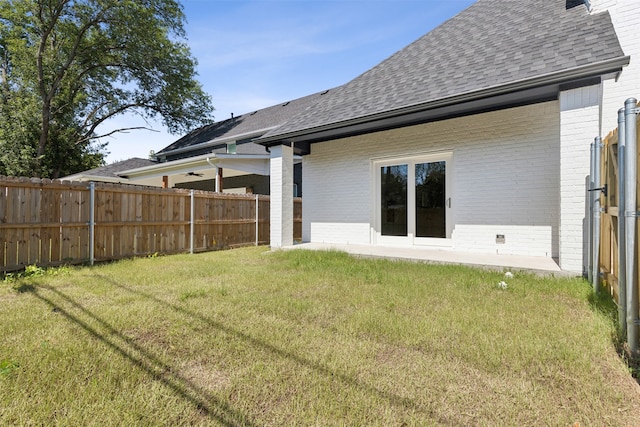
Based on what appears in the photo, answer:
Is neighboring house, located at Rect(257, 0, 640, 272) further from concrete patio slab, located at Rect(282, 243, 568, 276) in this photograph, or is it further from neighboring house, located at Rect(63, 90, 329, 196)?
neighboring house, located at Rect(63, 90, 329, 196)

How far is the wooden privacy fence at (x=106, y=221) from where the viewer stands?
533 cm

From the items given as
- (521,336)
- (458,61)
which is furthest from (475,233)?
(521,336)

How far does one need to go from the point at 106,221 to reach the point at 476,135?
7993mm

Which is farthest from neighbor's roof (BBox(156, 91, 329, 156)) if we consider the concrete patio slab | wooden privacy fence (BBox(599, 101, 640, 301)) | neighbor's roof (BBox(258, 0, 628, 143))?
wooden privacy fence (BBox(599, 101, 640, 301))

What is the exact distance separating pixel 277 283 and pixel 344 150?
4.87m

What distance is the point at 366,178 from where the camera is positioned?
7.97 meters

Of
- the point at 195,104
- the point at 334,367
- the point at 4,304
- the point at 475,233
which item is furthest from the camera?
the point at 195,104

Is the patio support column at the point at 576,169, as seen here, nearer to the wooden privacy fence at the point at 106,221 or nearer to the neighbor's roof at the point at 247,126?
the wooden privacy fence at the point at 106,221

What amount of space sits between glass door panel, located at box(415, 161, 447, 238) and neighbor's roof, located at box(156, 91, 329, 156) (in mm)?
8367

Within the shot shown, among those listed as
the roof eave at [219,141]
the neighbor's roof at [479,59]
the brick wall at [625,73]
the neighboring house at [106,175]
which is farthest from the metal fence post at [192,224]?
the neighboring house at [106,175]

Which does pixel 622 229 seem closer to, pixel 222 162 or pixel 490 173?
pixel 490 173

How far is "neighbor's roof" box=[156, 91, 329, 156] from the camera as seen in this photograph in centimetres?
1575

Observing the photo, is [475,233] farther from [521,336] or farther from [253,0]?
[253,0]

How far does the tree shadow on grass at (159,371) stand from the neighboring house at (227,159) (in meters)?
8.38
